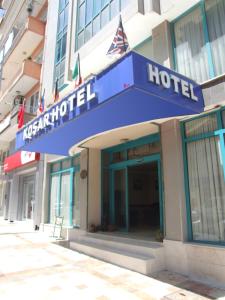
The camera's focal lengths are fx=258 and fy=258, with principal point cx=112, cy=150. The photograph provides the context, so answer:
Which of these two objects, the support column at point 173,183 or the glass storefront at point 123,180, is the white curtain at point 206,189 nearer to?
the support column at point 173,183

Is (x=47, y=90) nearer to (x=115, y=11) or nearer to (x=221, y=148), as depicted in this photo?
(x=115, y=11)

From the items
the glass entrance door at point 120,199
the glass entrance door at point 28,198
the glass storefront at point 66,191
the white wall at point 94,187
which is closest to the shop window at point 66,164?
the glass storefront at point 66,191

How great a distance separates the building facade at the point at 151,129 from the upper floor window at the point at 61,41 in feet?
6.91

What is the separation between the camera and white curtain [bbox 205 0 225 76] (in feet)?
21.1

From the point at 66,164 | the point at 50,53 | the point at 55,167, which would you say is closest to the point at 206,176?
the point at 66,164

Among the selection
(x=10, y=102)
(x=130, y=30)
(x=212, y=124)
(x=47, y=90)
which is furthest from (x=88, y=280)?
(x=10, y=102)

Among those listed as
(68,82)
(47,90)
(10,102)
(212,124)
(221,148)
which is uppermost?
(10,102)

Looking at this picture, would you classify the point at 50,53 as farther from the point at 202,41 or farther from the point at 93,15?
the point at 202,41

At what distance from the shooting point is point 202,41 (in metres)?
6.99

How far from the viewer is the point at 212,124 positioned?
21.1 ft

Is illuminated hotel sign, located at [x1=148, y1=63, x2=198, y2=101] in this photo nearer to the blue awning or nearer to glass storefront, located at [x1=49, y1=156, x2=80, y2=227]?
the blue awning

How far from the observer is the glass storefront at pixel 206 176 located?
6.04m

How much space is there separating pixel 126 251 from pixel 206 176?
320 centimetres

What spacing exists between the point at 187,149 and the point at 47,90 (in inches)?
403
